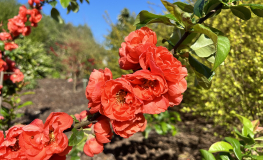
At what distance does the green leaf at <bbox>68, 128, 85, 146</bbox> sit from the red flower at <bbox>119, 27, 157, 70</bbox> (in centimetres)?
27

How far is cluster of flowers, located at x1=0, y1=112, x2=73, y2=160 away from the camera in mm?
457

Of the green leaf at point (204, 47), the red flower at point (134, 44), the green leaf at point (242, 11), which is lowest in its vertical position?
the green leaf at point (204, 47)

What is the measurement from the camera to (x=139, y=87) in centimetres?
46

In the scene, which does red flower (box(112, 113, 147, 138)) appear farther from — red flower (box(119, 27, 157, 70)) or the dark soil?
the dark soil

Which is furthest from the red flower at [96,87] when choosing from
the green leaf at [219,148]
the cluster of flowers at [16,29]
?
the cluster of flowers at [16,29]

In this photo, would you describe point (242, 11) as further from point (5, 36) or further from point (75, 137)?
point (5, 36)

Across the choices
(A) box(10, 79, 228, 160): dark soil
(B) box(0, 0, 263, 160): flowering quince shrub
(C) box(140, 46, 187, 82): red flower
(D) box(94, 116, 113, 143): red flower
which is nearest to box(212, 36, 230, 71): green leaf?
(B) box(0, 0, 263, 160): flowering quince shrub

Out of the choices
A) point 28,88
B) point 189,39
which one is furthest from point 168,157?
point 28,88

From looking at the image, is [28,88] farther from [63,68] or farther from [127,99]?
[127,99]

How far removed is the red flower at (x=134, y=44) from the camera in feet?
1.59

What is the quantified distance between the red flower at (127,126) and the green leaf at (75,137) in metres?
0.13

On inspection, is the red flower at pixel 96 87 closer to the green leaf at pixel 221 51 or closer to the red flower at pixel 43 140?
the red flower at pixel 43 140

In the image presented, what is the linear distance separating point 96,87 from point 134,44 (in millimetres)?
190

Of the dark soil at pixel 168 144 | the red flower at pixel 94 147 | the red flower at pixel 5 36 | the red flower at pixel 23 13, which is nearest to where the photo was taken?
the red flower at pixel 94 147
